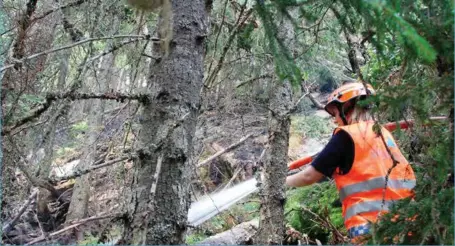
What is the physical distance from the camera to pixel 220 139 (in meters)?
11.4

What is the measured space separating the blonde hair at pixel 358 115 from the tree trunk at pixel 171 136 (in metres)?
1.21

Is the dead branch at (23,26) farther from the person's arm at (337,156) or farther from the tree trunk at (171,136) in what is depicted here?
the person's arm at (337,156)

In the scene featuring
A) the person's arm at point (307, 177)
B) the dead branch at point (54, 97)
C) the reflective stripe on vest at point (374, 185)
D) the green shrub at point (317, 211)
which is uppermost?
the dead branch at point (54, 97)

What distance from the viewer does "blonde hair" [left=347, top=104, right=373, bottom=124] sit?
10.8 feet

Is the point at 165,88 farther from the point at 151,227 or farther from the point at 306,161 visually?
the point at 306,161

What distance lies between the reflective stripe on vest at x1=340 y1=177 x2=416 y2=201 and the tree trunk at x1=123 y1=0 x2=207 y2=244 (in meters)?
1.07

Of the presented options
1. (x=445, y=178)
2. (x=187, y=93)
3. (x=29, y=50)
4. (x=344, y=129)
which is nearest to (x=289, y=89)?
(x=344, y=129)

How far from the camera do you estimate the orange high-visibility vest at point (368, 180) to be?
9.22ft

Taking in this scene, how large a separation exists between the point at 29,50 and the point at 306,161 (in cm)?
291

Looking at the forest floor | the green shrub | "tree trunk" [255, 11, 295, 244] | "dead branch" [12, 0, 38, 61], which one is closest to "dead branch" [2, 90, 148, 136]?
"dead branch" [12, 0, 38, 61]

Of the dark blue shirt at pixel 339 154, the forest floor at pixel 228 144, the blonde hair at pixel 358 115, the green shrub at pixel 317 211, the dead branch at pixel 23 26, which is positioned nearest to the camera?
the dark blue shirt at pixel 339 154

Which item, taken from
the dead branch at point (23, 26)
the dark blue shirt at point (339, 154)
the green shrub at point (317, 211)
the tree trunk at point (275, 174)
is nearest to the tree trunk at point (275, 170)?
the tree trunk at point (275, 174)

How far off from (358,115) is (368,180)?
0.60 m

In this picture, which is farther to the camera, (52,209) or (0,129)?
(52,209)
